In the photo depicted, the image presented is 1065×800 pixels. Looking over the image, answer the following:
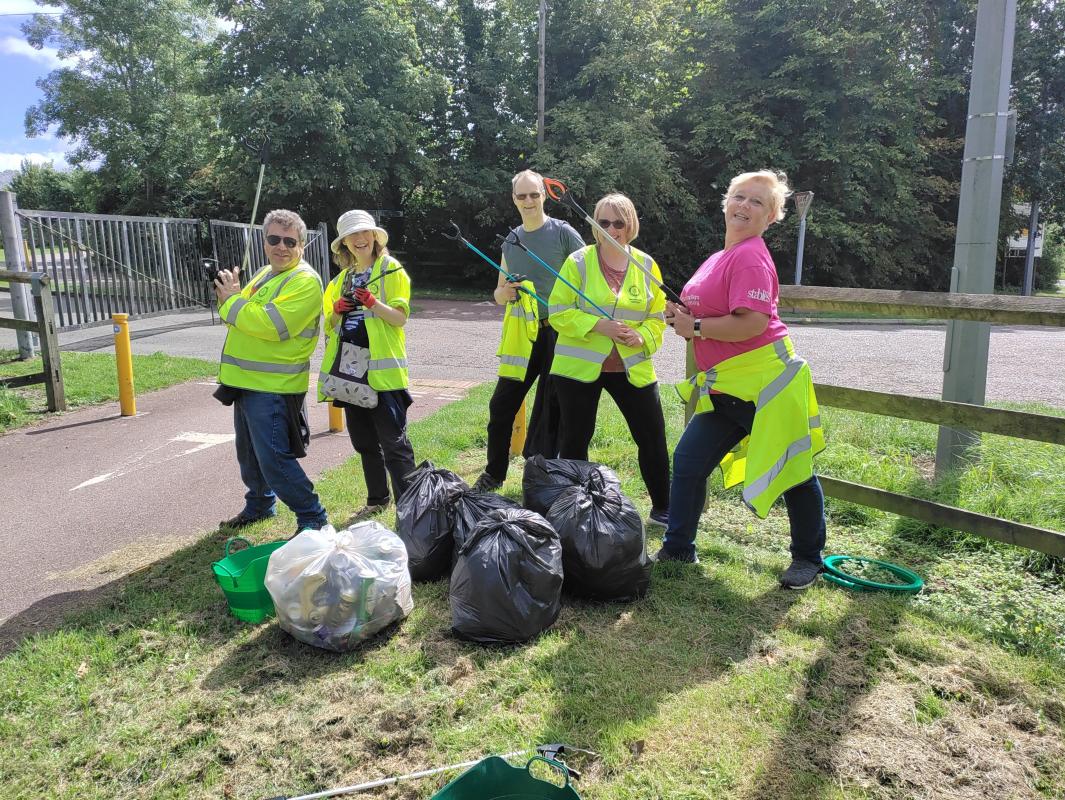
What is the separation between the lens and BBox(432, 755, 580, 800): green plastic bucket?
205 cm

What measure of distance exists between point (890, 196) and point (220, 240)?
19436 millimetres

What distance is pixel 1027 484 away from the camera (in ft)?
14.8

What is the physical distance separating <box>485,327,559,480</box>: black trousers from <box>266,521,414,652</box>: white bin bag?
1866mm

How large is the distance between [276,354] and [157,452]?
2.84m

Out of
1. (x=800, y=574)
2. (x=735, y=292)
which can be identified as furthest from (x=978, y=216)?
(x=800, y=574)

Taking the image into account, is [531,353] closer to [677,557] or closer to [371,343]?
[371,343]

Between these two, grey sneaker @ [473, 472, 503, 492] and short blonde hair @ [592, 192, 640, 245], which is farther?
grey sneaker @ [473, 472, 503, 492]

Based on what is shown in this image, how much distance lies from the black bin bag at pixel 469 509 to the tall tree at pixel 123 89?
32609mm

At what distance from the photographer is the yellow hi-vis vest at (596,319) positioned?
4059 millimetres

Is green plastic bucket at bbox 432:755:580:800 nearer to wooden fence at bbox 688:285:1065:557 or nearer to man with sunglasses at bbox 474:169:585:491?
wooden fence at bbox 688:285:1065:557

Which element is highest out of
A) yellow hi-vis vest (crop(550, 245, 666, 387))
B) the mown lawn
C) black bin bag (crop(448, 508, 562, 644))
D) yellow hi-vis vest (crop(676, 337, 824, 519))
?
yellow hi-vis vest (crop(550, 245, 666, 387))

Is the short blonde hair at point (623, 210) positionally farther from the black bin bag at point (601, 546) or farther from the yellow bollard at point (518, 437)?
the yellow bollard at point (518, 437)

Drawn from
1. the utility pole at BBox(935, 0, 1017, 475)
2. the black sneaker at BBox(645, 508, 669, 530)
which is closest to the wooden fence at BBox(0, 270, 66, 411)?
the black sneaker at BBox(645, 508, 669, 530)

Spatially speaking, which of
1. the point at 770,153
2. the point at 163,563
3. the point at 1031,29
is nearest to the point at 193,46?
the point at 770,153
